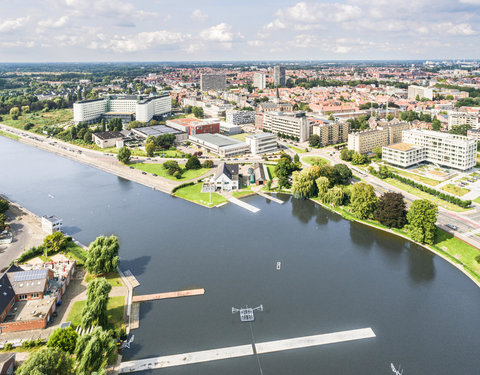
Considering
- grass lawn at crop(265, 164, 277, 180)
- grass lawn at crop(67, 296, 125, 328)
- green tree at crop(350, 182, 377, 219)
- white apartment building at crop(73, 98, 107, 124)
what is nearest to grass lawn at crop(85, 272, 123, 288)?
grass lawn at crop(67, 296, 125, 328)

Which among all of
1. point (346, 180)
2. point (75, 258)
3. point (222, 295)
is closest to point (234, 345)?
point (222, 295)

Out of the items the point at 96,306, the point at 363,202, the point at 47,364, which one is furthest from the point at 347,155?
the point at 47,364

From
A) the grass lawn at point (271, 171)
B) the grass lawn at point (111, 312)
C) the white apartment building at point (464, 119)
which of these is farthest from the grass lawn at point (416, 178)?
the grass lawn at point (111, 312)

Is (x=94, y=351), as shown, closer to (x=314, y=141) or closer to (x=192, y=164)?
(x=192, y=164)

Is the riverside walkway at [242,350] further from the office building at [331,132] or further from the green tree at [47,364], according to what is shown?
the office building at [331,132]

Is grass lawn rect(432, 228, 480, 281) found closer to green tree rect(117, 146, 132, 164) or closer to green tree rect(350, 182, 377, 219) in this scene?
green tree rect(350, 182, 377, 219)

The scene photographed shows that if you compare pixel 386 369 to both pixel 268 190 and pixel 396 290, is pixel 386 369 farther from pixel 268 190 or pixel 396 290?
pixel 268 190
